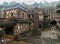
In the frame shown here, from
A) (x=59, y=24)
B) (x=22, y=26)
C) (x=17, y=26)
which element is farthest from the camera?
(x=59, y=24)

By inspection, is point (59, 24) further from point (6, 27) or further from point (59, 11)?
point (6, 27)

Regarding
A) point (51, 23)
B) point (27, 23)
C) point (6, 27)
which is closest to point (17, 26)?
point (6, 27)

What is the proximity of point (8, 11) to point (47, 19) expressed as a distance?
9931 mm

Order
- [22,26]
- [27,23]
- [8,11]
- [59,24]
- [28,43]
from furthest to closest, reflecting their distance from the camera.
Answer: [8,11] → [59,24] → [27,23] → [22,26] → [28,43]

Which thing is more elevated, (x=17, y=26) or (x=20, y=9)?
(x=20, y=9)

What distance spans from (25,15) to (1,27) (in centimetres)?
1602

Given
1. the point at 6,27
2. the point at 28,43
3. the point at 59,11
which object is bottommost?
the point at 28,43

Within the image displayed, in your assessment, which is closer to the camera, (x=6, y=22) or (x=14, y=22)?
(x=6, y=22)

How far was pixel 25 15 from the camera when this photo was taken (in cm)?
3819

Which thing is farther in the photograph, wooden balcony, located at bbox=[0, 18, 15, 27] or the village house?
the village house

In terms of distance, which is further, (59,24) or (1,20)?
(59,24)

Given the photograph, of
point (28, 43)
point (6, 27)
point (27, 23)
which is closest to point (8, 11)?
point (27, 23)

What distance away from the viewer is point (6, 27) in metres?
24.1

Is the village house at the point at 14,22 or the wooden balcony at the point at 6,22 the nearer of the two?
the wooden balcony at the point at 6,22
